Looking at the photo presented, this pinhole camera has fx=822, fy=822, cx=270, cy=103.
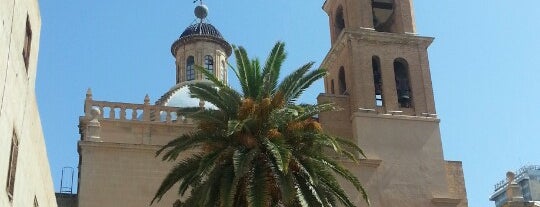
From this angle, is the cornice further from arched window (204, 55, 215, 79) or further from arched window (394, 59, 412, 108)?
arched window (204, 55, 215, 79)

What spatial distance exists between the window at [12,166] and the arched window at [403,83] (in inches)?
628

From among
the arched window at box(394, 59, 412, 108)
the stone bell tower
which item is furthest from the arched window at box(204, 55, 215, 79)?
the arched window at box(394, 59, 412, 108)

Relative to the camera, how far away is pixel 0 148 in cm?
1041

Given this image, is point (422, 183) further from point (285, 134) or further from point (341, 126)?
point (285, 134)

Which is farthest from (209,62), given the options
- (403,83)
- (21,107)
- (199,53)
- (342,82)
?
(21,107)

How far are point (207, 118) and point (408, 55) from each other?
1121 cm

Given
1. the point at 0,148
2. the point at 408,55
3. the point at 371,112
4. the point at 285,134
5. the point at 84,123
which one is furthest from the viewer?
the point at 408,55

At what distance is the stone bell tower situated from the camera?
23828 millimetres

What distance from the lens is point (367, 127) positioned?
24.4 metres

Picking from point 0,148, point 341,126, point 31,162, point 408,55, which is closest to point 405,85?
point 408,55

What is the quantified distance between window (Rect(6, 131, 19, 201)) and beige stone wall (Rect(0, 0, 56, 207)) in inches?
4.1

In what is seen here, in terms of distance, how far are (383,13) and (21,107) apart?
60.3 ft

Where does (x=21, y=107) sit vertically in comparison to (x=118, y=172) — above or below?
below

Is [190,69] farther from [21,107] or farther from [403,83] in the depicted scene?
[21,107]
